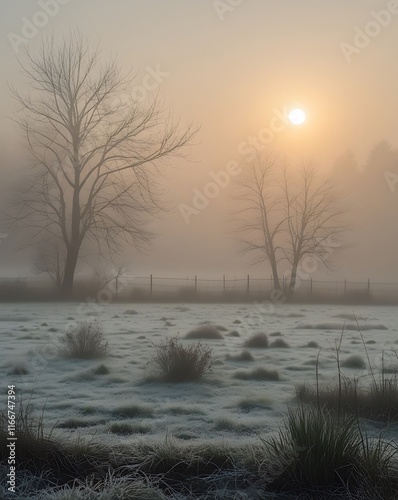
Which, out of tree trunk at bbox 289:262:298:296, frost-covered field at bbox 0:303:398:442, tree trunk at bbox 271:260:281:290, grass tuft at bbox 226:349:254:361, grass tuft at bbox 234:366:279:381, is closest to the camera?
frost-covered field at bbox 0:303:398:442

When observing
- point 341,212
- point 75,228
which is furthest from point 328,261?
point 75,228

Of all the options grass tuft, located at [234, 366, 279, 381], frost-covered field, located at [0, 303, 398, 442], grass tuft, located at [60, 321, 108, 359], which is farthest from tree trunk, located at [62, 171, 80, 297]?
grass tuft, located at [234, 366, 279, 381]

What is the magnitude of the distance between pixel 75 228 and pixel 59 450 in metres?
20.9

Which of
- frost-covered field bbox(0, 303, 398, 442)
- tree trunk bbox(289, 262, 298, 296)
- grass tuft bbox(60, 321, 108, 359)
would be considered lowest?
frost-covered field bbox(0, 303, 398, 442)

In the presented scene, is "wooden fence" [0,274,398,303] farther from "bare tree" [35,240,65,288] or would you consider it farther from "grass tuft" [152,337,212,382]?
"grass tuft" [152,337,212,382]

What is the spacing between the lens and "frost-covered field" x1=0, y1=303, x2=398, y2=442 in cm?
596

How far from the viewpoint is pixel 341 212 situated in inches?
1391

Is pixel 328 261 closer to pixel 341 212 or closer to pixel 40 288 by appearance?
pixel 341 212

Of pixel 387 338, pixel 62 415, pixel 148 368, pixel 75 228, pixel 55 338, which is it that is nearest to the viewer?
pixel 62 415

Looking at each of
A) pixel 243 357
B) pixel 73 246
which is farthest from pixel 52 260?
pixel 243 357

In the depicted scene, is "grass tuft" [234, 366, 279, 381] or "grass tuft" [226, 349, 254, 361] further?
"grass tuft" [226, 349, 254, 361]

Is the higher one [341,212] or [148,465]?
[341,212]

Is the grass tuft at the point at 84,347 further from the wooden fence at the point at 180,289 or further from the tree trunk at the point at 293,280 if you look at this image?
the tree trunk at the point at 293,280

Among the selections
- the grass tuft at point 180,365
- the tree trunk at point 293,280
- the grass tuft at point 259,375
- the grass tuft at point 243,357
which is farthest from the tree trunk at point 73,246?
the grass tuft at point 259,375
